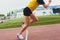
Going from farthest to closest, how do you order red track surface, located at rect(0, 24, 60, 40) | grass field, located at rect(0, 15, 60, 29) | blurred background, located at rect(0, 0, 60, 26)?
blurred background, located at rect(0, 0, 60, 26) < grass field, located at rect(0, 15, 60, 29) < red track surface, located at rect(0, 24, 60, 40)

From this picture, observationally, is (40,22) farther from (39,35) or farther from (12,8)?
(39,35)

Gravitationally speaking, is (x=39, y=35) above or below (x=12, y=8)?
below

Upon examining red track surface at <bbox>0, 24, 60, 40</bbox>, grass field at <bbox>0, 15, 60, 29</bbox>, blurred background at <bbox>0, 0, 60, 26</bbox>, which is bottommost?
grass field at <bbox>0, 15, 60, 29</bbox>

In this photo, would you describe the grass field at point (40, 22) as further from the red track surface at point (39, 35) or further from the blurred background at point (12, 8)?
the red track surface at point (39, 35)

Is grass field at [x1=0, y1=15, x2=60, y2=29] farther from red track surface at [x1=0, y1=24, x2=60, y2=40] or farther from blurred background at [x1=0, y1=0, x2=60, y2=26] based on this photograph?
red track surface at [x1=0, y1=24, x2=60, y2=40]

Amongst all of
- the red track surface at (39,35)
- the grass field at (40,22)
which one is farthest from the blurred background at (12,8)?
the red track surface at (39,35)

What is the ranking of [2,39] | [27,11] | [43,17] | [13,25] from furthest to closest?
[43,17], [13,25], [2,39], [27,11]

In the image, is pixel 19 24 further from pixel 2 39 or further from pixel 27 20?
pixel 27 20

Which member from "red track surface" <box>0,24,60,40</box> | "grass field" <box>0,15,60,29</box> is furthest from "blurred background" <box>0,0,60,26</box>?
"red track surface" <box>0,24,60,40</box>

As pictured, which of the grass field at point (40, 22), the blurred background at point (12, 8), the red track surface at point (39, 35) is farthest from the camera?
the blurred background at point (12, 8)

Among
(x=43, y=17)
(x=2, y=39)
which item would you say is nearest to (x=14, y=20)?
(x=43, y=17)

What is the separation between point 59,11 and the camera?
33.7 feet

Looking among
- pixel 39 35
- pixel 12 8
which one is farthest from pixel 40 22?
pixel 39 35

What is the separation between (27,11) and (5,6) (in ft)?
14.8
